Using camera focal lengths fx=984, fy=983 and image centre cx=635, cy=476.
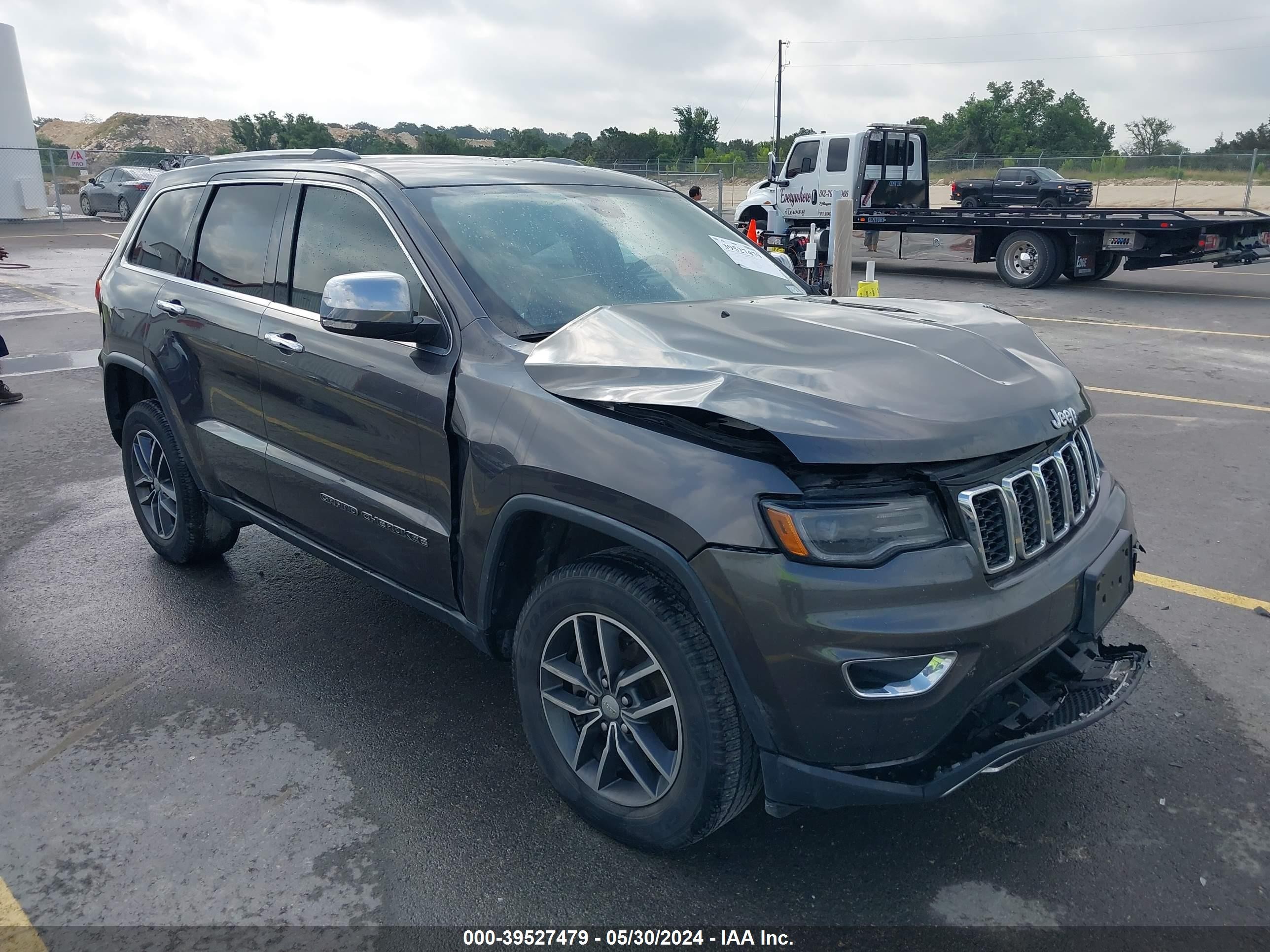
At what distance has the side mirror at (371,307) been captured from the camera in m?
2.94

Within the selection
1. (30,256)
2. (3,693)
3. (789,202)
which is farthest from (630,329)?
(30,256)

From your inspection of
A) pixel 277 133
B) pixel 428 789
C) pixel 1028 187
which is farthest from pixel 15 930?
pixel 277 133

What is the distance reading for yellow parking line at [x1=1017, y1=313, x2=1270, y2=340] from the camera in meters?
11.4

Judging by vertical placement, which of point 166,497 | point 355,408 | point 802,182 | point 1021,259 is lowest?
point 166,497

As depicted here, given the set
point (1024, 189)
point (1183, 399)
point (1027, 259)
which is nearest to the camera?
point (1183, 399)

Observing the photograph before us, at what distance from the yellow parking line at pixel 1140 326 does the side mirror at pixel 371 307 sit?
1011 centimetres

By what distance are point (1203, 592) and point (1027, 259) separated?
12.9 m

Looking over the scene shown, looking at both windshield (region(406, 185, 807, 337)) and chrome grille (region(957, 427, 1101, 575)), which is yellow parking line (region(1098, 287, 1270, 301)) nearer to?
windshield (region(406, 185, 807, 337))

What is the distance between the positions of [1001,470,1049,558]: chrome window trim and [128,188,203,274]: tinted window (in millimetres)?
3720

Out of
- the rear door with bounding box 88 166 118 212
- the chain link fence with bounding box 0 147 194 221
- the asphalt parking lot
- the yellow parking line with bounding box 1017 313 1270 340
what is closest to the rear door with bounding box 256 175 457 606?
the asphalt parking lot

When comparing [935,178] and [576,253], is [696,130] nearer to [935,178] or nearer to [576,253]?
[935,178]

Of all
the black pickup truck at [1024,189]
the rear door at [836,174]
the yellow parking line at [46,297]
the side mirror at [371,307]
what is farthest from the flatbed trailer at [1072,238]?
the side mirror at [371,307]

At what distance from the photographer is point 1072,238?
50.7 ft

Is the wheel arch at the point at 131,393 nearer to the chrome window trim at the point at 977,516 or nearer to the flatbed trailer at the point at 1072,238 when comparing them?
the chrome window trim at the point at 977,516
